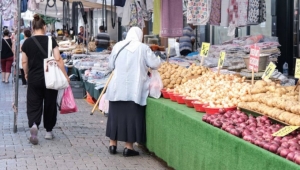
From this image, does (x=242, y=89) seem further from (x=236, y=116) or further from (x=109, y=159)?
(x=109, y=159)

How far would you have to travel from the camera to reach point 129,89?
8.19m

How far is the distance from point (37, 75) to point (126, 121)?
166 cm

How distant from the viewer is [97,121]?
11.9 meters

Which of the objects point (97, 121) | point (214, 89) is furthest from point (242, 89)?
point (97, 121)

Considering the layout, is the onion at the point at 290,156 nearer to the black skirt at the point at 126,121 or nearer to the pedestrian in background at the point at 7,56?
the black skirt at the point at 126,121

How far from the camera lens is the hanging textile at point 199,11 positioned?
1150 centimetres

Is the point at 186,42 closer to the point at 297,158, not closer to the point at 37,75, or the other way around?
the point at 37,75

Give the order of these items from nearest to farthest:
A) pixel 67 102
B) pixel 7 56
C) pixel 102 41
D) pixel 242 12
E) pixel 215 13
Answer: pixel 67 102 < pixel 242 12 < pixel 215 13 < pixel 7 56 < pixel 102 41

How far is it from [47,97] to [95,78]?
17.4 feet

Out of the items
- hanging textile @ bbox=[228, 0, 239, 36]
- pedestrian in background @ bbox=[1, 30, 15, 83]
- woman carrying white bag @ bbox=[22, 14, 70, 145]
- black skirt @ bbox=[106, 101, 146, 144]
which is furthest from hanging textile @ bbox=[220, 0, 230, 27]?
pedestrian in background @ bbox=[1, 30, 15, 83]

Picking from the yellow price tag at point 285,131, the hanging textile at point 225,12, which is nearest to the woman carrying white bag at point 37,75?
the hanging textile at point 225,12

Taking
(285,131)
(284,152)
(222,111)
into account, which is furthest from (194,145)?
(284,152)

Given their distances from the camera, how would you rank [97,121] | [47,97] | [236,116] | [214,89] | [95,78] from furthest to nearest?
[95,78] < [97,121] < [47,97] < [214,89] < [236,116]

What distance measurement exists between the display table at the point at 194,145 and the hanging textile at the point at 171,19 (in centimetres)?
386
